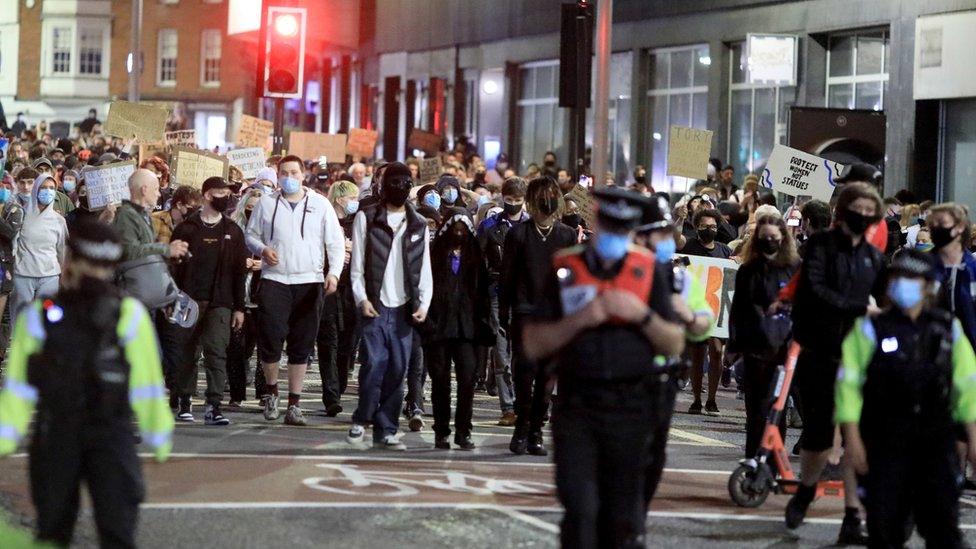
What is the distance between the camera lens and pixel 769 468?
1042 centimetres

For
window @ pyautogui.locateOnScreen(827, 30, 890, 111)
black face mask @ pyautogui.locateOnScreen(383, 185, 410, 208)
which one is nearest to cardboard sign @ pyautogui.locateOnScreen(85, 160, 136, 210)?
black face mask @ pyautogui.locateOnScreen(383, 185, 410, 208)

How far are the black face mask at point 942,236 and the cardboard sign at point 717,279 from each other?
5.73 metres

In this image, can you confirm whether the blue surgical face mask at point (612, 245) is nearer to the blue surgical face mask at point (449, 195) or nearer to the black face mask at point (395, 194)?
the black face mask at point (395, 194)

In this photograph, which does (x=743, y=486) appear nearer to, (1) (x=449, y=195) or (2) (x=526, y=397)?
(2) (x=526, y=397)

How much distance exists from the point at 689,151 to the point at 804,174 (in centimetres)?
215

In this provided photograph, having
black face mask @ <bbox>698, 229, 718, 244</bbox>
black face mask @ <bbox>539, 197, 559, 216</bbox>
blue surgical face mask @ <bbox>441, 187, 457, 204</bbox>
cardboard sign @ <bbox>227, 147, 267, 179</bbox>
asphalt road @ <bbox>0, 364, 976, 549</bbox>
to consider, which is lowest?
asphalt road @ <bbox>0, 364, 976, 549</bbox>

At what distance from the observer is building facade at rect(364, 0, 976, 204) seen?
88.7 ft

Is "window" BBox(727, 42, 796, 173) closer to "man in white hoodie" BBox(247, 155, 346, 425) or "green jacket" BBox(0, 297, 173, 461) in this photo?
"man in white hoodie" BBox(247, 155, 346, 425)

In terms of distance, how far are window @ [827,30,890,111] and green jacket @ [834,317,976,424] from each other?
20285 mm

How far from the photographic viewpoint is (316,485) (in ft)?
35.1

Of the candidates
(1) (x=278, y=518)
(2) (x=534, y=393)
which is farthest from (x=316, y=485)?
(2) (x=534, y=393)

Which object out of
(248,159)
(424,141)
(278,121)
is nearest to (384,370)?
(278,121)

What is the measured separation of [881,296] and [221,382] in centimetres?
591

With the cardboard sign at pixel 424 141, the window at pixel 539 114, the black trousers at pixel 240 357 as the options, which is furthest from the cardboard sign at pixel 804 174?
the window at pixel 539 114
